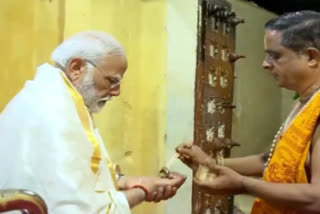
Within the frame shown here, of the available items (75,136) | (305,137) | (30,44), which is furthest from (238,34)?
(75,136)

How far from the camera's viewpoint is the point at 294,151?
5.65 ft

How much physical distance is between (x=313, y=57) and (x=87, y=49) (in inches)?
28.6

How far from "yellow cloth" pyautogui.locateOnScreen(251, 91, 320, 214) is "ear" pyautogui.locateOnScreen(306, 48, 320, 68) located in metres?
0.09

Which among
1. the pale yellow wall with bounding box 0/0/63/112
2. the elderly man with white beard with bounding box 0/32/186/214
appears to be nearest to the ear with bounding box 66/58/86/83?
the elderly man with white beard with bounding box 0/32/186/214

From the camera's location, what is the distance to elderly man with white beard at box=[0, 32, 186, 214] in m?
1.52

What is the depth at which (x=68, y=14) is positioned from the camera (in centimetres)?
230

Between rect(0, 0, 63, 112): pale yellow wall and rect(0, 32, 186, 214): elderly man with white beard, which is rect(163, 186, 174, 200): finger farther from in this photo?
rect(0, 0, 63, 112): pale yellow wall

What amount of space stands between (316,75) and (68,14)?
1.09 metres

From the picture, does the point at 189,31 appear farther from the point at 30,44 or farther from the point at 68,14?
the point at 30,44

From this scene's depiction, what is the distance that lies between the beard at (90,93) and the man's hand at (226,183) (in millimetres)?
440

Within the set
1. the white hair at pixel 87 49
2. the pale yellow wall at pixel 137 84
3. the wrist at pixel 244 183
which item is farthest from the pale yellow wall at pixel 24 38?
the wrist at pixel 244 183

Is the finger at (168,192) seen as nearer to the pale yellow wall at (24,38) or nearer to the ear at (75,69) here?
the ear at (75,69)

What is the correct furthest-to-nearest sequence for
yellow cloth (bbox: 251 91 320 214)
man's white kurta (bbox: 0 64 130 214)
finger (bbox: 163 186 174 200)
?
finger (bbox: 163 186 174 200) < yellow cloth (bbox: 251 91 320 214) < man's white kurta (bbox: 0 64 130 214)

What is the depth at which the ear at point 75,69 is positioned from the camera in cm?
175
